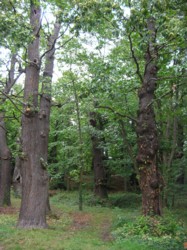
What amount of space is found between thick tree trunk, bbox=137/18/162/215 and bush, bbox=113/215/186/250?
0.58 meters

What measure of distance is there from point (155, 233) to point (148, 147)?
260 cm

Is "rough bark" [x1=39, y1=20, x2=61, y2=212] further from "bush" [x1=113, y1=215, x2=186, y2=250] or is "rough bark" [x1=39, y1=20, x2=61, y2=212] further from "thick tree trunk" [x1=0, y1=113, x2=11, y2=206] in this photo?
"thick tree trunk" [x1=0, y1=113, x2=11, y2=206]

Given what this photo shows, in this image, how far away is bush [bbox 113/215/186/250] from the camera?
25.7ft

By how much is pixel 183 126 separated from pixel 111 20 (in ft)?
33.9

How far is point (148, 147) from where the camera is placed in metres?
10.0

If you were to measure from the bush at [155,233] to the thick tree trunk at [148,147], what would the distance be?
577mm

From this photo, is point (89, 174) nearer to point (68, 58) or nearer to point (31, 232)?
point (68, 58)

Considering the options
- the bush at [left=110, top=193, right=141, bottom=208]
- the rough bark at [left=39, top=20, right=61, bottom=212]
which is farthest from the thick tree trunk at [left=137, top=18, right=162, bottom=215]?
the bush at [left=110, top=193, right=141, bottom=208]

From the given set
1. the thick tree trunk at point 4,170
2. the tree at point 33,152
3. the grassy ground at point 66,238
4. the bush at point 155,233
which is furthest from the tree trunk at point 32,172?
the thick tree trunk at point 4,170

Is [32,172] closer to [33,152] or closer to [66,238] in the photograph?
[33,152]

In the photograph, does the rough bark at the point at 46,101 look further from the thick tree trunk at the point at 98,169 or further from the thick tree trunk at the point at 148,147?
the thick tree trunk at the point at 98,169

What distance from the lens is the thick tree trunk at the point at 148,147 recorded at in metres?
9.87

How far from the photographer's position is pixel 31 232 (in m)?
9.17

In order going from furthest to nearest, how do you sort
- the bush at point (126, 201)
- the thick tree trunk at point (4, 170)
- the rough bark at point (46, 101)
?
the bush at point (126, 201) < the thick tree trunk at point (4, 170) < the rough bark at point (46, 101)
